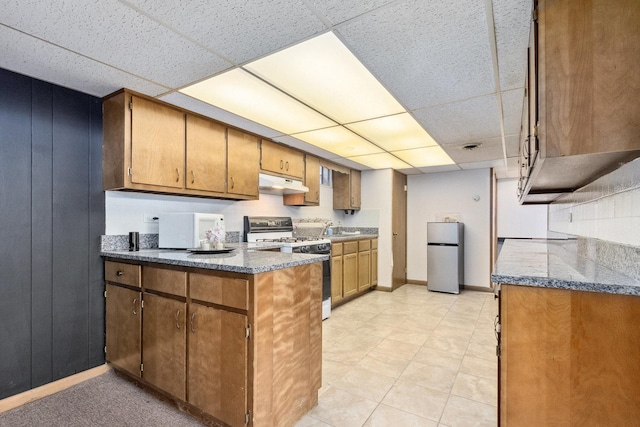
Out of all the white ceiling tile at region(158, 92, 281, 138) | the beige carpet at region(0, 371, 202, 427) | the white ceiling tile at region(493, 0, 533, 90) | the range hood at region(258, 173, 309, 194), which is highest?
the white ceiling tile at region(493, 0, 533, 90)

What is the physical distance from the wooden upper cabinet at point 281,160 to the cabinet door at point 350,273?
1376 mm

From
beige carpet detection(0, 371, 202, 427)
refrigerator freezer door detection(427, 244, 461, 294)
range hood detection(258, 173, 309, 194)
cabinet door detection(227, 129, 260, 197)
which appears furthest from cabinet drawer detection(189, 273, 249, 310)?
refrigerator freezer door detection(427, 244, 461, 294)

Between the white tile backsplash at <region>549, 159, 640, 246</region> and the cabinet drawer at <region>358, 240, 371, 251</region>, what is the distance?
2718 mm

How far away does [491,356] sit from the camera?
8.89 feet

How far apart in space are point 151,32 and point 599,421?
2579 millimetres

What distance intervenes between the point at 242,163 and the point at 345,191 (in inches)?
94.1

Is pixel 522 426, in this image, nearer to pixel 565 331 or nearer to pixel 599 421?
pixel 599 421

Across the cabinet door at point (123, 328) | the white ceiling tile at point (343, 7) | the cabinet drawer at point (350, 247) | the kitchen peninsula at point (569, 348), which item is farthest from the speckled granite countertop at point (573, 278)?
the cabinet drawer at point (350, 247)

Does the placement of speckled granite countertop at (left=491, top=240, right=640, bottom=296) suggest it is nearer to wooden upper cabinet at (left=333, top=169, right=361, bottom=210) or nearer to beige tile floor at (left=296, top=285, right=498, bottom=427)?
beige tile floor at (left=296, top=285, right=498, bottom=427)

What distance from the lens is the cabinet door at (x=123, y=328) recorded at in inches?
86.5

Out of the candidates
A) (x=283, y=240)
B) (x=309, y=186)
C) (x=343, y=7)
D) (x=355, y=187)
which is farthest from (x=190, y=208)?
(x=355, y=187)

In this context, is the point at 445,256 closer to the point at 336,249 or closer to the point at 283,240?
the point at 336,249

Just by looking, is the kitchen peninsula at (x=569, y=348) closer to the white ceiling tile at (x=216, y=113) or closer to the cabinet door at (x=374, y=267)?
the white ceiling tile at (x=216, y=113)

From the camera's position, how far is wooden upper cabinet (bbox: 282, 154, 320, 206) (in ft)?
13.8
